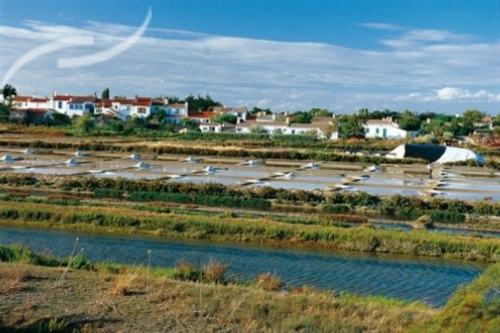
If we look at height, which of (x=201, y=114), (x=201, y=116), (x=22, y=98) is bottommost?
(x=201, y=116)

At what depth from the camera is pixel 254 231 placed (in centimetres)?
1638

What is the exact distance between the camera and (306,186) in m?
27.1

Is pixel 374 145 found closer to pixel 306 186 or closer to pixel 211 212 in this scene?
pixel 306 186

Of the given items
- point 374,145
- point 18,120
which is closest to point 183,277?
point 374,145

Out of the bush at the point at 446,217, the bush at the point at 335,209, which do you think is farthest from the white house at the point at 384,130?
the bush at the point at 446,217

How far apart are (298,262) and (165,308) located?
666 centimetres

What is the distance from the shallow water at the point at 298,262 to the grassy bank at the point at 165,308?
3302 millimetres

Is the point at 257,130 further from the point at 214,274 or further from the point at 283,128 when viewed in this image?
the point at 214,274

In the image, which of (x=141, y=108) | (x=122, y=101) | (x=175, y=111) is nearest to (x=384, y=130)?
(x=175, y=111)

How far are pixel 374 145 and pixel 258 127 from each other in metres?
22.0

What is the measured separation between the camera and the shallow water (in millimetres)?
12211

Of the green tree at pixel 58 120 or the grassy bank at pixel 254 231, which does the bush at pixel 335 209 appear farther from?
the green tree at pixel 58 120

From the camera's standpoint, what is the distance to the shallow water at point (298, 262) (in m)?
12.2

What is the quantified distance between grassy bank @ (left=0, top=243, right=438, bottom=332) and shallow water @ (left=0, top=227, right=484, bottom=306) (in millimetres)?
3302
